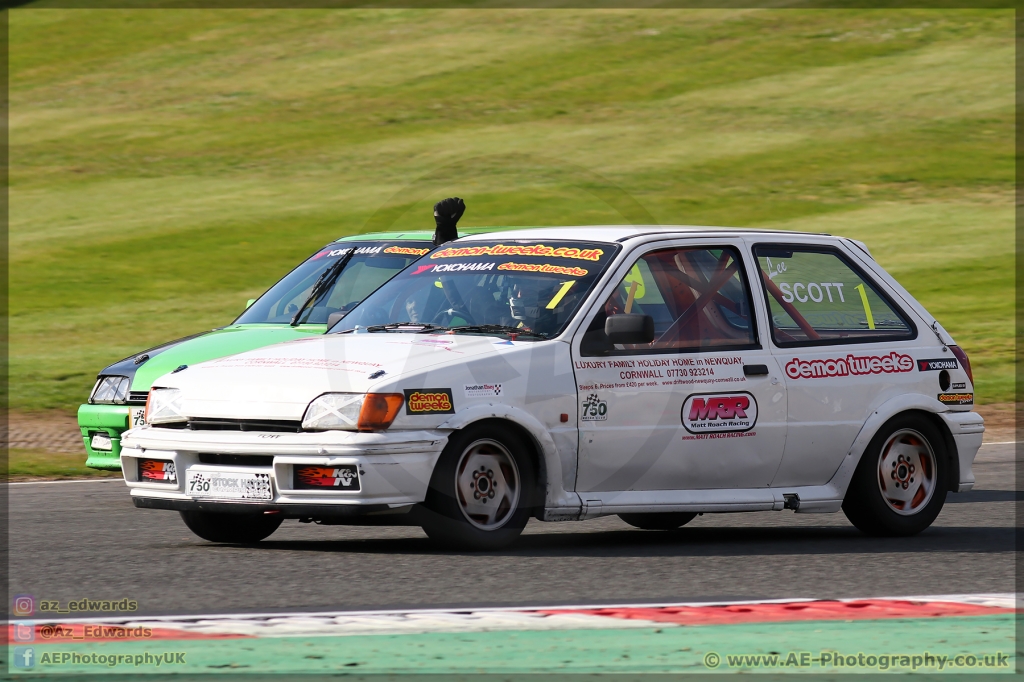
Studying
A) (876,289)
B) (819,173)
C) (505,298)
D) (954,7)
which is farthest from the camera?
(954,7)

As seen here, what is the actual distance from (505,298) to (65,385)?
9.64 m

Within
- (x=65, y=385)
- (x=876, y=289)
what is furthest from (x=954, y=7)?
(x=876, y=289)

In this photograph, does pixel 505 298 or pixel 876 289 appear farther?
pixel 876 289

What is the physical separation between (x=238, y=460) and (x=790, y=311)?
3.28 metres

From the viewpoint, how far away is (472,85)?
117ft

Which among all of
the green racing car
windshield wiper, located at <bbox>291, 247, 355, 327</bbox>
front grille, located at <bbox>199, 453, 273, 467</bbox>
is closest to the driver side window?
front grille, located at <bbox>199, 453, 273, 467</bbox>

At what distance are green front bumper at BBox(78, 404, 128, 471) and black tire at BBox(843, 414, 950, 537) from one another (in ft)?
15.6

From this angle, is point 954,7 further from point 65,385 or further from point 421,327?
point 421,327

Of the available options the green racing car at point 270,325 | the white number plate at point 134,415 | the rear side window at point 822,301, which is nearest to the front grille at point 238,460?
the green racing car at point 270,325

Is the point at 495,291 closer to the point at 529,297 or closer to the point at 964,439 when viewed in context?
the point at 529,297

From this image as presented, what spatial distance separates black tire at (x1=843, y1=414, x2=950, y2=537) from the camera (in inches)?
358

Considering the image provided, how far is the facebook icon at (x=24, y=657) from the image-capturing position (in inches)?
213

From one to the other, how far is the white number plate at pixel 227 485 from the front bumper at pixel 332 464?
22mm

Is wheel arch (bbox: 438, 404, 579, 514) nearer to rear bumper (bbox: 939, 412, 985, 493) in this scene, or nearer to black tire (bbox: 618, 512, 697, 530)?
black tire (bbox: 618, 512, 697, 530)
